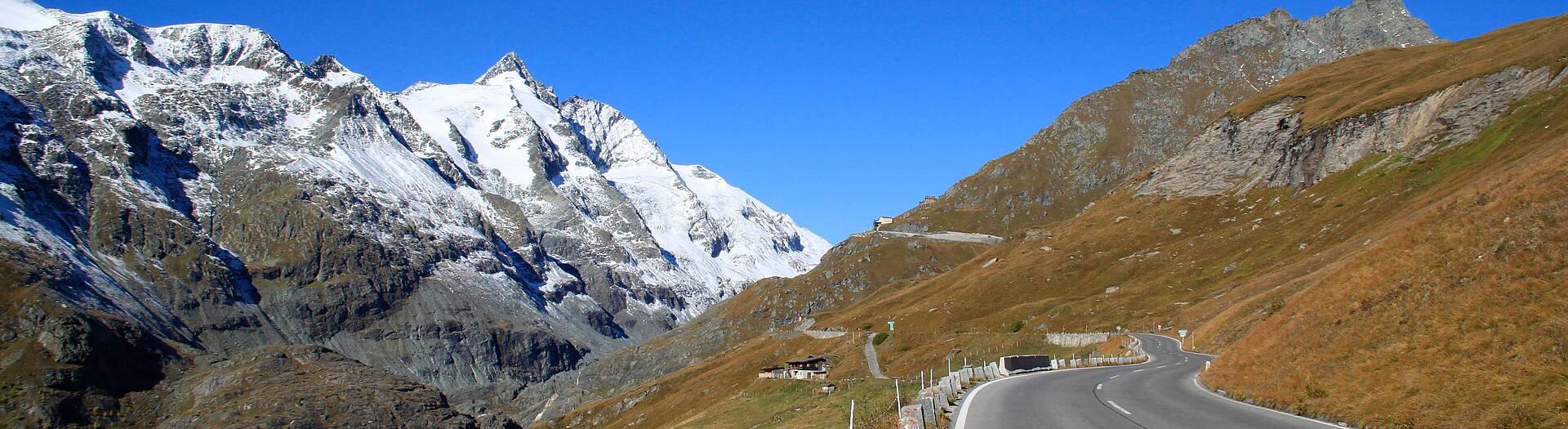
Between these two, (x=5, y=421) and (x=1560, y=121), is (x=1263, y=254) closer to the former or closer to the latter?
(x=1560, y=121)

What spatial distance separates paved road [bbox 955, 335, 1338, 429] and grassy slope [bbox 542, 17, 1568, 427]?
177 cm

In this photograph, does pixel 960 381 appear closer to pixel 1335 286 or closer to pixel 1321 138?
pixel 1335 286

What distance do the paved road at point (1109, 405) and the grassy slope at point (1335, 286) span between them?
1768 mm

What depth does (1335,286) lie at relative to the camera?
32656mm

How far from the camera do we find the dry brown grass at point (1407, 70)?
117 metres

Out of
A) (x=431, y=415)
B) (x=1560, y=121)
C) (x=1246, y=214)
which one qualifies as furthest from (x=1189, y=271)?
(x=431, y=415)

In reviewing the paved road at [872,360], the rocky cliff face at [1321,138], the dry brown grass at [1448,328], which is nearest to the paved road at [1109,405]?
the dry brown grass at [1448,328]

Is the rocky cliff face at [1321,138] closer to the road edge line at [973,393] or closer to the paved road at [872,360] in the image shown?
the paved road at [872,360]

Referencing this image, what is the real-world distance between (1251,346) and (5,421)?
456ft

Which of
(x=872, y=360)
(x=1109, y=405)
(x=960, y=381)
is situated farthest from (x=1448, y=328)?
(x=872, y=360)

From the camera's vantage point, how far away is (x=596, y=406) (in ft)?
518

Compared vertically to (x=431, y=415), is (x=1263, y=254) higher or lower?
higher

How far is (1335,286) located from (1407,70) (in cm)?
14738

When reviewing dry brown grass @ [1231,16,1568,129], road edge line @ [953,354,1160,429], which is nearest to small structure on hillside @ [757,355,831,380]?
road edge line @ [953,354,1160,429]
